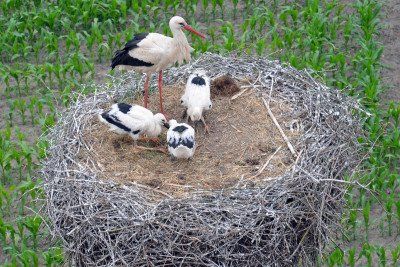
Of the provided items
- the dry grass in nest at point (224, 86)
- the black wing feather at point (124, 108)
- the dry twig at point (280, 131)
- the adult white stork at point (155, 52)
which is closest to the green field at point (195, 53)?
the dry twig at point (280, 131)

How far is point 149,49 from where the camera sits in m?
8.89

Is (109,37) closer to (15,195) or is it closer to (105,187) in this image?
(15,195)

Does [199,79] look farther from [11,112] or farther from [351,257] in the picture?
[11,112]

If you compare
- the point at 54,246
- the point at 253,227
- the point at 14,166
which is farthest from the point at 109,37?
the point at 253,227

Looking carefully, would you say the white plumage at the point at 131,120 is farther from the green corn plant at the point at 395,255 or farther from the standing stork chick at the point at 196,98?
the green corn plant at the point at 395,255

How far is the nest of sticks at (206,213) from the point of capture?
23.8 feet

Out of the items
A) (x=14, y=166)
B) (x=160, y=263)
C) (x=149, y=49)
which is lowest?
(x=14, y=166)

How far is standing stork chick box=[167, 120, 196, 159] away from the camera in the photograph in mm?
8062

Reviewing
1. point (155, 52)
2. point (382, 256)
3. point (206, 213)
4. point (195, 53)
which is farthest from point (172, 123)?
point (195, 53)

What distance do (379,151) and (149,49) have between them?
2775mm

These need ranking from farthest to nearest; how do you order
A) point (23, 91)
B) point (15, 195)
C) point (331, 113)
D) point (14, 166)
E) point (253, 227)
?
point (23, 91) < point (14, 166) < point (15, 195) < point (331, 113) < point (253, 227)

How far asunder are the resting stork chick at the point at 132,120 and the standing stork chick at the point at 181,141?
23 centimetres

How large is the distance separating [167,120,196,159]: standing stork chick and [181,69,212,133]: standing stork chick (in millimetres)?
363

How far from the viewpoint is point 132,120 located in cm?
828
